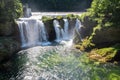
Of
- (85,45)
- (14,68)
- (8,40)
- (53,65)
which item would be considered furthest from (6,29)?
(85,45)

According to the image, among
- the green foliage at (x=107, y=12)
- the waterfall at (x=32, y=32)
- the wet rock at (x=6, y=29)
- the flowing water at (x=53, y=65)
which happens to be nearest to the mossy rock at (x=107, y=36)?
the green foliage at (x=107, y=12)

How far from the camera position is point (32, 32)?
59.3 m

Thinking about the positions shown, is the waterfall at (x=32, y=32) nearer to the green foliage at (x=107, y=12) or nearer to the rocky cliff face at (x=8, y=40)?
the rocky cliff face at (x=8, y=40)

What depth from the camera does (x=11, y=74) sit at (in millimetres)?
35656

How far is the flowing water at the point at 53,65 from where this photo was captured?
34625 millimetres

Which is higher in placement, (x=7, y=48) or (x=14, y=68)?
(x=7, y=48)

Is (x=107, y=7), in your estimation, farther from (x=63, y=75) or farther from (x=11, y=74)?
(x=11, y=74)

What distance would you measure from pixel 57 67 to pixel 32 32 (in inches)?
894

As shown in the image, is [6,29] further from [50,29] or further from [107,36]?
[107,36]

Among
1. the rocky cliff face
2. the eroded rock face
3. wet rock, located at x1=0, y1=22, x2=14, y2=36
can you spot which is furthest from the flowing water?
wet rock, located at x1=0, y1=22, x2=14, y2=36

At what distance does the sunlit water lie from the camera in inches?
1355

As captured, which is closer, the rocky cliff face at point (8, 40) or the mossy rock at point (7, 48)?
the mossy rock at point (7, 48)

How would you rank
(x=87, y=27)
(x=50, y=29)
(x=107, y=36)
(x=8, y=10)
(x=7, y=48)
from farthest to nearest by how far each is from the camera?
(x=50, y=29)
(x=87, y=27)
(x=8, y=10)
(x=107, y=36)
(x=7, y=48)

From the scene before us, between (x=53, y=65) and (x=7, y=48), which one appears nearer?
(x=53, y=65)
